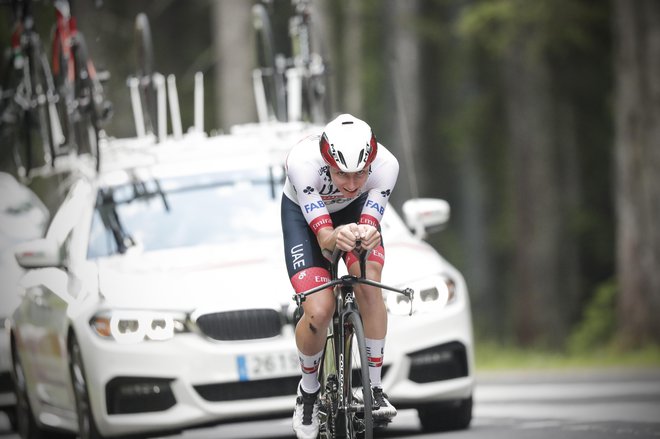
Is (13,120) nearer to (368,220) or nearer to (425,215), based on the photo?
(425,215)

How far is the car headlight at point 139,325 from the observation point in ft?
33.3

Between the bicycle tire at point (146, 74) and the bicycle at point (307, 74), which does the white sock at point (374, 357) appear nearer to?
the bicycle tire at point (146, 74)

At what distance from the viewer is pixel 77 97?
1384 cm

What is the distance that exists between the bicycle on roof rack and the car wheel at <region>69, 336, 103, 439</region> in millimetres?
4546

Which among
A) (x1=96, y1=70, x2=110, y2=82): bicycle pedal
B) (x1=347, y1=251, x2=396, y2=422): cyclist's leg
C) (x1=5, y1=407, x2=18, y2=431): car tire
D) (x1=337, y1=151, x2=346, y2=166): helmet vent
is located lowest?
(x1=5, y1=407, x2=18, y2=431): car tire

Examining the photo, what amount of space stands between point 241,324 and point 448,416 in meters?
1.70

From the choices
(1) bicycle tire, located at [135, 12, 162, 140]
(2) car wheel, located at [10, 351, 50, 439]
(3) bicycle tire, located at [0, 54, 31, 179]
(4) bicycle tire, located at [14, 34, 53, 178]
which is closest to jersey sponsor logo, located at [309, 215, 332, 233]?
(2) car wheel, located at [10, 351, 50, 439]

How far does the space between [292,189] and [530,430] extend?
2.96m

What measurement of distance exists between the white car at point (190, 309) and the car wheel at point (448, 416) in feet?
0.04

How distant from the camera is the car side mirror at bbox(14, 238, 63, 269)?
10758 millimetres

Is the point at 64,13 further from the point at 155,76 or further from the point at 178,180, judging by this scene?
the point at 178,180

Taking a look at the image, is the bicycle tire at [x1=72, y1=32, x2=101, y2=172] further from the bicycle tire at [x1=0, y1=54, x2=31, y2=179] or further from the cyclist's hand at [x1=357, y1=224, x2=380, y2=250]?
the cyclist's hand at [x1=357, y1=224, x2=380, y2=250]

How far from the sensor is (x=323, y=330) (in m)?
8.47

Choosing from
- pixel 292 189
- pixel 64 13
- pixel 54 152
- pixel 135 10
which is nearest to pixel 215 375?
pixel 292 189
